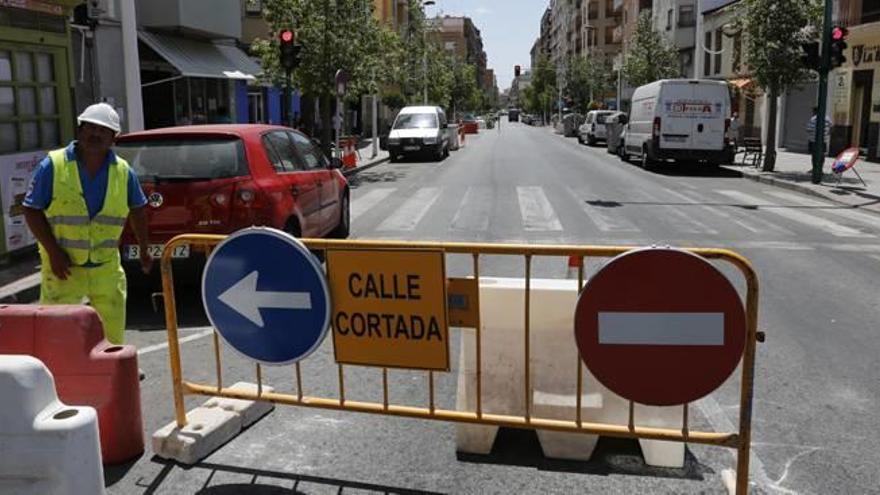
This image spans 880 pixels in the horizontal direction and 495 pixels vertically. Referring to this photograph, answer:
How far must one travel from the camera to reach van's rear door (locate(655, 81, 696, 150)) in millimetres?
22703

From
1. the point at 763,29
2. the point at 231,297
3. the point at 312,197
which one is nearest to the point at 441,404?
the point at 231,297

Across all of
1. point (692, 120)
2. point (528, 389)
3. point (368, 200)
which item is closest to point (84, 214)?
point (528, 389)

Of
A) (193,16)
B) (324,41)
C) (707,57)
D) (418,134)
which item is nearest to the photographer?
(324,41)

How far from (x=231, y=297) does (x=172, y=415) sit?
112 cm

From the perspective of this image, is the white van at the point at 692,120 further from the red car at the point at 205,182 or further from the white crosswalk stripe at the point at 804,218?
the red car at the point at 205,182

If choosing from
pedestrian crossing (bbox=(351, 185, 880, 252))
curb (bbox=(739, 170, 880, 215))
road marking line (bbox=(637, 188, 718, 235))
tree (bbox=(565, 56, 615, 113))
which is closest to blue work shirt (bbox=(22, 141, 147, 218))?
pedestrian crossing (bbox=(351, 185, 880, 252))

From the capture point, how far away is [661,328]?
3.54 m

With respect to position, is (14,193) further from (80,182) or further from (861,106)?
(861,106)

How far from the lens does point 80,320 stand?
3834 millimetres

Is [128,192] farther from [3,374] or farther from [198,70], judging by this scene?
[198,70]

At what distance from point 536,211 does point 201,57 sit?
45.2ft

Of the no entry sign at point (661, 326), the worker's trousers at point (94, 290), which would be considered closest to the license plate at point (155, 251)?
the worker's trousers at point (94, 290)

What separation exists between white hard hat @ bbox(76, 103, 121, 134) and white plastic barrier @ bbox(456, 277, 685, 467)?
2263mm

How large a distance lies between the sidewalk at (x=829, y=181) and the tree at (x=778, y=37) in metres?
2.44
